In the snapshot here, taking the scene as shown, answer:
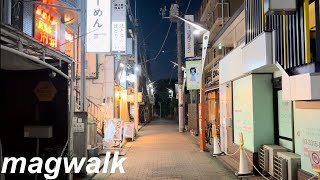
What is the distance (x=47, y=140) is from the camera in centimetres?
902

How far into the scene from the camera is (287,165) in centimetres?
912

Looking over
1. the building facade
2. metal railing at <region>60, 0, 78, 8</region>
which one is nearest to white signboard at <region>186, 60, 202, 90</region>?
the building facade

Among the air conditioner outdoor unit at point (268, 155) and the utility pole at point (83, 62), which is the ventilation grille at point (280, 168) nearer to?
the air conditioner outdoor unit at point (268, 155)

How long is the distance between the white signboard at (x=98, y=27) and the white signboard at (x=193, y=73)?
10.4 m

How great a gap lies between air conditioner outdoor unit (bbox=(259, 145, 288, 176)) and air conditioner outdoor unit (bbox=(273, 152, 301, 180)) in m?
0.39

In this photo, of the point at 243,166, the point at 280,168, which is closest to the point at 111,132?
the point at 243,166

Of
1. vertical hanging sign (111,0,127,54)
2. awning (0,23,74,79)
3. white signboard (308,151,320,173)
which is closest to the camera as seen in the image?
awning (0,23,74,79)

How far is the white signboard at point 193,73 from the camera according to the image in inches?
930

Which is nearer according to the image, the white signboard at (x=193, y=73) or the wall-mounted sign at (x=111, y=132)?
the wall-mounted sign at (x=111, y=132)

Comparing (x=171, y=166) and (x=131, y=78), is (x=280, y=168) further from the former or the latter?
(x=131, y=78)

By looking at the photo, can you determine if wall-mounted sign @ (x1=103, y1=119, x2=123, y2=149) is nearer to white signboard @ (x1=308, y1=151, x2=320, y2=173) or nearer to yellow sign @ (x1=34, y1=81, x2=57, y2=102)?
yellow sign @ (x1=34, y1=81, x2=57, y2=102)

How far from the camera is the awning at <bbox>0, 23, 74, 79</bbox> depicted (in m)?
5.80

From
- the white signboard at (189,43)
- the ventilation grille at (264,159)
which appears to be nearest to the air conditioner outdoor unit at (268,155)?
the ventilation grille at (264,159)

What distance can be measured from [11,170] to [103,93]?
14729 mm
